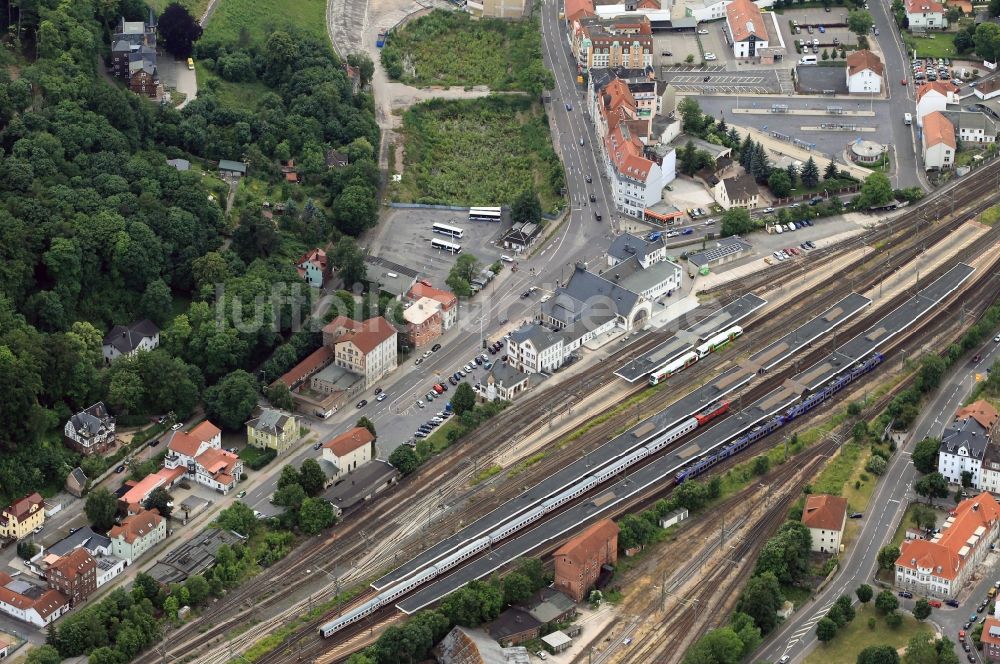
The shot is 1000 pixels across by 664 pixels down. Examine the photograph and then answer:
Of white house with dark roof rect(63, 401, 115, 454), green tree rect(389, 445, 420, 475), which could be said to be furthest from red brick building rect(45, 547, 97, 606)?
green tree rect(389, 445, 420, 475)

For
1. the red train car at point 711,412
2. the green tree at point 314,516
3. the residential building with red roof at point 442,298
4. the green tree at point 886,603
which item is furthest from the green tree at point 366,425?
the green tree at point 886,603

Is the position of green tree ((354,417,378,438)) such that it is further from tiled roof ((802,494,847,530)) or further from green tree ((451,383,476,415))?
tiled roof ((802,494,847,530))

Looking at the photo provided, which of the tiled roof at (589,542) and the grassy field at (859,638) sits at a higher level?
the tiled roof at (589,542)

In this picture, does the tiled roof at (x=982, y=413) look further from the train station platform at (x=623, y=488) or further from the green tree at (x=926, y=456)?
the train station platform at (x=623, y=488)

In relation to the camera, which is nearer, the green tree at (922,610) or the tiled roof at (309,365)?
the green tree at (922,610)

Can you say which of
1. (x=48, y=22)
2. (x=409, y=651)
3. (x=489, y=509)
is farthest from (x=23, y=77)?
(x=409, y=651)

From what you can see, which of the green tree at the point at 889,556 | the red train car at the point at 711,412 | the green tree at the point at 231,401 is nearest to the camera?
the green tree at the point at 889,556

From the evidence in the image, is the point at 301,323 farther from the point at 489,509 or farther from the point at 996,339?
the point at 996,339
